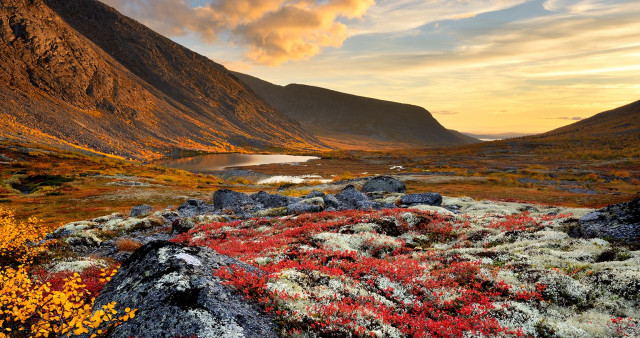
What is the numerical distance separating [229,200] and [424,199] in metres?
27.8

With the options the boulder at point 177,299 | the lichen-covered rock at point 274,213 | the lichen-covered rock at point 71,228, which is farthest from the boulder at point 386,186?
the boulder at point 177,299

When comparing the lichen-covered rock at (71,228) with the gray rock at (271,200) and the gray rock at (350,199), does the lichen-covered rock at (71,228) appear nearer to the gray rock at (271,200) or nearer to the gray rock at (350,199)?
the gray rock at (271,200)

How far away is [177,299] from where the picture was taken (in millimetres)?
8469

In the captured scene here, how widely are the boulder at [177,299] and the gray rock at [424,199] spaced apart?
Answer: 34.1m

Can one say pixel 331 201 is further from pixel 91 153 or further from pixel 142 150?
pixel 142 150

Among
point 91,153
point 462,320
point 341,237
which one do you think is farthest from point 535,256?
point 91,153

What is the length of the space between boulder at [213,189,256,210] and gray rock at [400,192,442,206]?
22434mm

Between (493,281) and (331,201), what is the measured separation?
25329mm

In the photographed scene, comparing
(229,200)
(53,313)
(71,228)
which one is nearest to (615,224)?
(53,313)

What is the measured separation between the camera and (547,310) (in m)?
11.3

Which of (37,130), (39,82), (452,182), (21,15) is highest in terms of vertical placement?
(21,15)

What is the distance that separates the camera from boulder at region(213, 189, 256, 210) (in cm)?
4516

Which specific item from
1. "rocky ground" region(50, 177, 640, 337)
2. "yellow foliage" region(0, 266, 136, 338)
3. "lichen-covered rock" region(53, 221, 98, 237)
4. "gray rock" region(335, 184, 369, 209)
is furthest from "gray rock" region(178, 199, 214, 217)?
"yellow foliage" region(0, 266, 136, 338)

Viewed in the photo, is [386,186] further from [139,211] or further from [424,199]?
[139,211]
